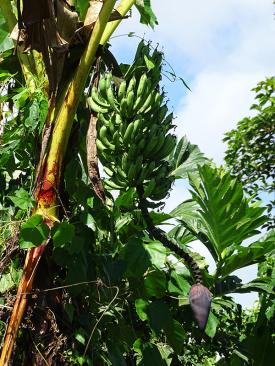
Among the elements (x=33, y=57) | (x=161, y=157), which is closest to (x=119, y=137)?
(x=161, y=157)

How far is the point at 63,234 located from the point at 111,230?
1.07 feet

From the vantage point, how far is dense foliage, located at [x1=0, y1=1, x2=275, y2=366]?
205 cm

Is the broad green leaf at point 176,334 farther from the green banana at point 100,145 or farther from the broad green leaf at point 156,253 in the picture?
the green banana at point 100,145

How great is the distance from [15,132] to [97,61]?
17.3 inches

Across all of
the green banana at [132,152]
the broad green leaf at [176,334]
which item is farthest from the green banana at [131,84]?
the broad green leaf at [176,334]

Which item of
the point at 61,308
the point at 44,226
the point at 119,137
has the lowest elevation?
the point at 61,308

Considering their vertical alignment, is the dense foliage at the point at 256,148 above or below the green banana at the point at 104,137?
above

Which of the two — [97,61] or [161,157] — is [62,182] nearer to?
[161,157]

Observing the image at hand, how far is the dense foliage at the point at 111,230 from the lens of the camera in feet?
6.74

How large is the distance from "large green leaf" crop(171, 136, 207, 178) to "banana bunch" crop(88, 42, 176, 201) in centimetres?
45

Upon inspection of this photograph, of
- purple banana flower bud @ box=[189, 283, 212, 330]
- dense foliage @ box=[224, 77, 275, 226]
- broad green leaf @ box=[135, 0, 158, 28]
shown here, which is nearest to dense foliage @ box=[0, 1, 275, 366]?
purple banana flower bud @ box=[189, 283, 212, 330]

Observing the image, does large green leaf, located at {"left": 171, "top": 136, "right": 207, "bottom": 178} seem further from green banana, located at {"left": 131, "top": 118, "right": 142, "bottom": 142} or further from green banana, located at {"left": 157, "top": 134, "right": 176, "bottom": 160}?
green banana, located at {"left": 131, "top": 118, "right": 142, "bottom": 142}

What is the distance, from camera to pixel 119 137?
2.16 m

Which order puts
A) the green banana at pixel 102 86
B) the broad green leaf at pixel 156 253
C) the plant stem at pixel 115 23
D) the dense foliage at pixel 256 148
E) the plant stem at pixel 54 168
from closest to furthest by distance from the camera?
the plant stem at pixel 54 168
the broad green leaf at pixel 156 253
the green banana at pixel 102 86
the plant stem at pixel 115 23
the dense foliage at pixel 256 148
